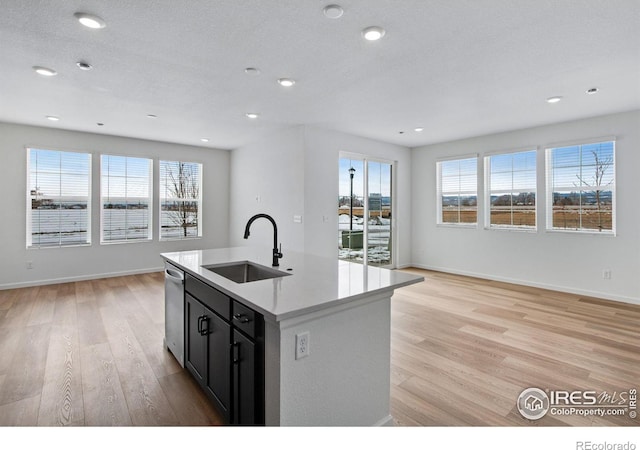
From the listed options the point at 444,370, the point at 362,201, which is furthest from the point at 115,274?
the point at 444,370

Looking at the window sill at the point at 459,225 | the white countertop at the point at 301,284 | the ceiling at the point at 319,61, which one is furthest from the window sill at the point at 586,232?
the white countertop at the point at 301,284

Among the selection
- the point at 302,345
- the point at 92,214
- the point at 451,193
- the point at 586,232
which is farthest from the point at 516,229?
the point at 92,214

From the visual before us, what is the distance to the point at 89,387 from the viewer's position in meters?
2.33

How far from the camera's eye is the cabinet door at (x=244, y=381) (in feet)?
5.09

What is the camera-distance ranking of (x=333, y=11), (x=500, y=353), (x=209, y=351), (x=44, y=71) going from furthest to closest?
(x=44, y=71)
(x=500, y=353)
(x=333, y=11)
(x=209, y=351)

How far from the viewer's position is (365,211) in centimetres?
621

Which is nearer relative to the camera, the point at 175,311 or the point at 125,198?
the point at 175,311

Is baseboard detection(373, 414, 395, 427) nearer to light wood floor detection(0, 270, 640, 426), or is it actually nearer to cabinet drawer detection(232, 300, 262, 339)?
light wood floor detection(0, 270, 640, 426)

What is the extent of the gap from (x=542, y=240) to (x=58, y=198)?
7843mm

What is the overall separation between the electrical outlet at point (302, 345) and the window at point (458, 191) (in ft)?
17.7

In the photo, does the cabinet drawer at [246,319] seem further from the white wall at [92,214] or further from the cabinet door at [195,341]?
the white wall at [92,214]

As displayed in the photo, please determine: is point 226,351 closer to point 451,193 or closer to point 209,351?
point 209,351

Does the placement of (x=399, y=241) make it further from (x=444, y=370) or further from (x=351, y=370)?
(x=351, y=370)

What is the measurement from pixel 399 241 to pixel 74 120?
5.91 meters
